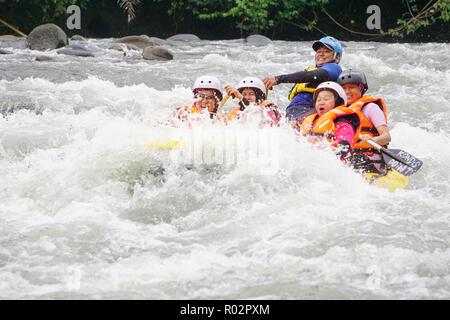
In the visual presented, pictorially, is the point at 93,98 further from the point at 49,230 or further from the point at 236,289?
the point at 236,289

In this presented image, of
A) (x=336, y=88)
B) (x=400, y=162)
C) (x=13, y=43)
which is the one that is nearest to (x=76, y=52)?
(x=13, y=43)

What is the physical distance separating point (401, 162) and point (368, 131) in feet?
1.26

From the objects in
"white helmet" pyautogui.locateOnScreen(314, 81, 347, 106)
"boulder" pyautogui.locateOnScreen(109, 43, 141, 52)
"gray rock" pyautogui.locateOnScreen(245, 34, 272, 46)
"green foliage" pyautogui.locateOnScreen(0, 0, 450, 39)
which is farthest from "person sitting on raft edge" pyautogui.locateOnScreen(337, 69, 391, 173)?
"green foliage" pyautogui.locateOnScreen(0, 0, 450, 39)

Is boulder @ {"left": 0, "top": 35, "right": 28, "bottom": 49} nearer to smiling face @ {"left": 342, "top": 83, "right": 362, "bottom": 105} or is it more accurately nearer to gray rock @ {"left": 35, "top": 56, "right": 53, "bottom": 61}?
gray rock @ {"left": 35, "top": 56, "right": 53, "bottom": 61}

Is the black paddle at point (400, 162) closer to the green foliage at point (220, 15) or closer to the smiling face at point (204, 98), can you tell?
the smiling face at point (204, 98)

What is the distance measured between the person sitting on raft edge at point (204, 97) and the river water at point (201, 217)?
0.41 metres

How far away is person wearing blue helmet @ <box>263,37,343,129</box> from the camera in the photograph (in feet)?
18.9

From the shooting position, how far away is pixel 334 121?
510 cm

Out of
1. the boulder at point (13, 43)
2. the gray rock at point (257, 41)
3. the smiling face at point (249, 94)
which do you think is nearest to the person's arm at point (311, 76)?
the smiling face at point (249, 94)

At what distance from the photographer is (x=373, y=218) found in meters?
4.16

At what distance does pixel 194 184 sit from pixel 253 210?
624 mm

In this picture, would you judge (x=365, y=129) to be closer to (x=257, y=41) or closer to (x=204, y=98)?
(x=204, y=98)

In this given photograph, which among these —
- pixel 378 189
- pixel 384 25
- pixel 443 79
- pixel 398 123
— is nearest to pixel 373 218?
pixel 378 189

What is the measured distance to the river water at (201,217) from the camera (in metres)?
3.33
